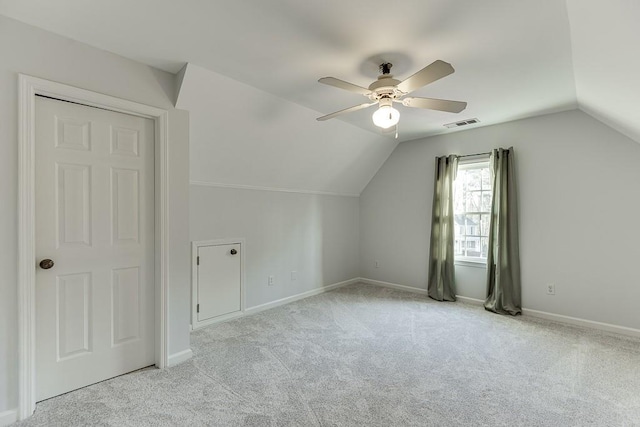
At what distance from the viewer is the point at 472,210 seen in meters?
4.28

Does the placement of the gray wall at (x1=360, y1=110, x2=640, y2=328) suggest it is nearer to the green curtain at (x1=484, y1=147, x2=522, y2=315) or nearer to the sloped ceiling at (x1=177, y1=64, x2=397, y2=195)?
the green curtain at (x1=484, y1=147, x2=522, y2=315)

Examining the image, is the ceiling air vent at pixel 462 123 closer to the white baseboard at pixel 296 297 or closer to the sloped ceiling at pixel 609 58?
the sloped ceiling at pixel 609 58

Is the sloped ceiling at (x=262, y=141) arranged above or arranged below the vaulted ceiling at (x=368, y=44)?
below

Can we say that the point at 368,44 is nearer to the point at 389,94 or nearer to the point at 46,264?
the point at 389,94

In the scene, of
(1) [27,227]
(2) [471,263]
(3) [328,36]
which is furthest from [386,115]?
(2) [471,263]

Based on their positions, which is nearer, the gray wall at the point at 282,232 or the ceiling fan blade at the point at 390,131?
the gray wall at the point at 282,232

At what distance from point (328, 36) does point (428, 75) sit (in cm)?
69

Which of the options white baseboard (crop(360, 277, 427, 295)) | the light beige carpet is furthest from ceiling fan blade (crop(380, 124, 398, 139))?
white baseboard (crop(360, 277, 427, 295))

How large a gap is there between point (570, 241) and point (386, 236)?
2.39m

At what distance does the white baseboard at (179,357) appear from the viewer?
8.07 ft

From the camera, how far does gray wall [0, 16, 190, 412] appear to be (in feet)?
5.83

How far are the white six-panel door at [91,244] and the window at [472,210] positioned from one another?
3907 millimetres

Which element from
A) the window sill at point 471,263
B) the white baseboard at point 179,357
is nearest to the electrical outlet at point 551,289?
the window sill at point 471,263

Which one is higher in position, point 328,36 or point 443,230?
point 328,36
